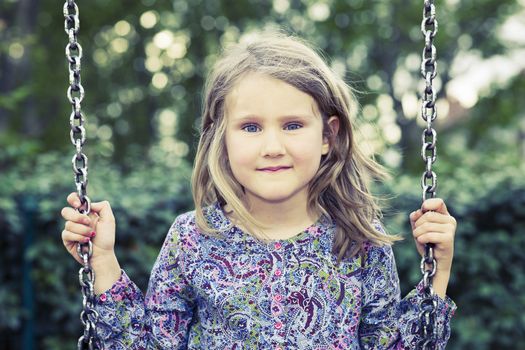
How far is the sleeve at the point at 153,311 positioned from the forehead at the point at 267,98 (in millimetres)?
494

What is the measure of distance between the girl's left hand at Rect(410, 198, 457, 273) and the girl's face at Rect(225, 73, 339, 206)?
36 centimetres

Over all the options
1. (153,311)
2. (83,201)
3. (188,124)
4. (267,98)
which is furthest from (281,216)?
(188,124)

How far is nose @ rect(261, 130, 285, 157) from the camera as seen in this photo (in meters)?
2.23

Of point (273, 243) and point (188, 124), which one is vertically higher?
point (188, 124)

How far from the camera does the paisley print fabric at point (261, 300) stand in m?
2.26

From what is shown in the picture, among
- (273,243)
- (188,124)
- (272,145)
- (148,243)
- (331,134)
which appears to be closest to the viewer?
(272,145)

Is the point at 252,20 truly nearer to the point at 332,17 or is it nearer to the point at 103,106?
the point at 332,17

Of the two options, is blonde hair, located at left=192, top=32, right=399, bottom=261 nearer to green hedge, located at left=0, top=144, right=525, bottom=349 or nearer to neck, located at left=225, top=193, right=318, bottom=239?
neck, located at left=225, top=193, right=318, bottom=239

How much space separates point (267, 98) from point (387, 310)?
0.78m

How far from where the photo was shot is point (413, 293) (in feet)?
7.69

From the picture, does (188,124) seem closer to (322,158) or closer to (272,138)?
(322,158)

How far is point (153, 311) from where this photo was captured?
2367mm

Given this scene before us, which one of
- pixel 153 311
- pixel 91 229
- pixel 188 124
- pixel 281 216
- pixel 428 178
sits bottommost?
pixel 153 311

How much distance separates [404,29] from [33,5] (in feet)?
19.4
